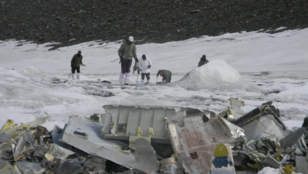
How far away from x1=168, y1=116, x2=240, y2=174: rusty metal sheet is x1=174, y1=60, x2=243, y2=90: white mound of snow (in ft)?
24.4

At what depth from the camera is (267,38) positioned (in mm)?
26359

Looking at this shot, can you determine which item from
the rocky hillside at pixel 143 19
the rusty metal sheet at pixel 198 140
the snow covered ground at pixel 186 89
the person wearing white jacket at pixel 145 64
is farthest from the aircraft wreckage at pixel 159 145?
the rocky hillside at pixel 143 19

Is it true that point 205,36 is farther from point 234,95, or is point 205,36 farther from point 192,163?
point 192,163

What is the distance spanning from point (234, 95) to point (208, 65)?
1.47 metres

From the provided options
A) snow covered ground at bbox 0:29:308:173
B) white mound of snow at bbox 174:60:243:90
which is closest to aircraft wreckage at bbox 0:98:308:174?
snow covered ground at bbox 0:29:308:173

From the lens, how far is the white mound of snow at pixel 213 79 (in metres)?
12.1

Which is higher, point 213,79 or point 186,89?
point 213,79

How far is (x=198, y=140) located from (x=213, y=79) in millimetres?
7862

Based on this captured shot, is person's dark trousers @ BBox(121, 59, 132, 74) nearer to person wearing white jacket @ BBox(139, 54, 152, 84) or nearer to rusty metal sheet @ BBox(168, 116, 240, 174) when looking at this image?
person wearing white jacket @ BBox(139, 54, 152, 84)

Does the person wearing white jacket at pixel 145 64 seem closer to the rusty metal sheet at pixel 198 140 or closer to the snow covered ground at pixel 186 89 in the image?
the snow covered ground at pixel 186 89

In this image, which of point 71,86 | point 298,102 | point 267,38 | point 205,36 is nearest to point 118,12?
point 205,36

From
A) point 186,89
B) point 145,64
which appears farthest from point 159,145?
point 145,64

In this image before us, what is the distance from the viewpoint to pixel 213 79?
12.3 meters

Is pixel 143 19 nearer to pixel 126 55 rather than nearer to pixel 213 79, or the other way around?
pixel 126 55
